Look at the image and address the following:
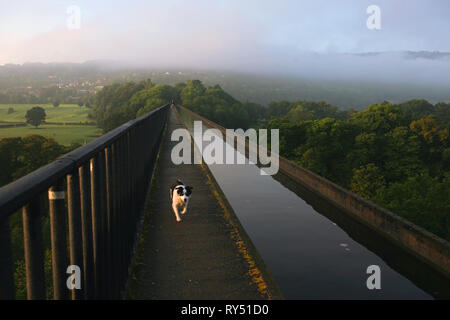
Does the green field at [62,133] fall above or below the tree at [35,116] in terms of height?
below

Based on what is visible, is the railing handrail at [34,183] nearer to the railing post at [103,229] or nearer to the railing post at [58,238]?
the railing post at [58,238]

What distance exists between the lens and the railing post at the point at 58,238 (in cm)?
225

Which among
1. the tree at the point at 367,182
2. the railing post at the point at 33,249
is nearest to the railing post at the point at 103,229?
the railing post at the point at 33,249

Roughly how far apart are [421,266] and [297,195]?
573cm

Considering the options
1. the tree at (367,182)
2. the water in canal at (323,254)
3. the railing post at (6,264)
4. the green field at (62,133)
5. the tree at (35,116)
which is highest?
the railing post at (6,264)

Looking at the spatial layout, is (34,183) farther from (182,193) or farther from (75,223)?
(182,193)

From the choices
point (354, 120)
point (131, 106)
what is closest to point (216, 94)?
point (131, 106)

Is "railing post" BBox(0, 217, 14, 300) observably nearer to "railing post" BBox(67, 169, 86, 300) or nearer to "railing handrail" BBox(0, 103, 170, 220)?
"railing handrail" BBox(0, 103, 170, 220)

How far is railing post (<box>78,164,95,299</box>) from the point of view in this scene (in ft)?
9.43

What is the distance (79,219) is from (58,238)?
42 cm

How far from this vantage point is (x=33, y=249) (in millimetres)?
1895

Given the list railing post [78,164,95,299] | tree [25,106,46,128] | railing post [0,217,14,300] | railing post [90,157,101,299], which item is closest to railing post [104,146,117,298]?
railing post [90,157,101,299]

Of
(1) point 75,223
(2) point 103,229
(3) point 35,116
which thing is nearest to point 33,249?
(1) point 75,223
